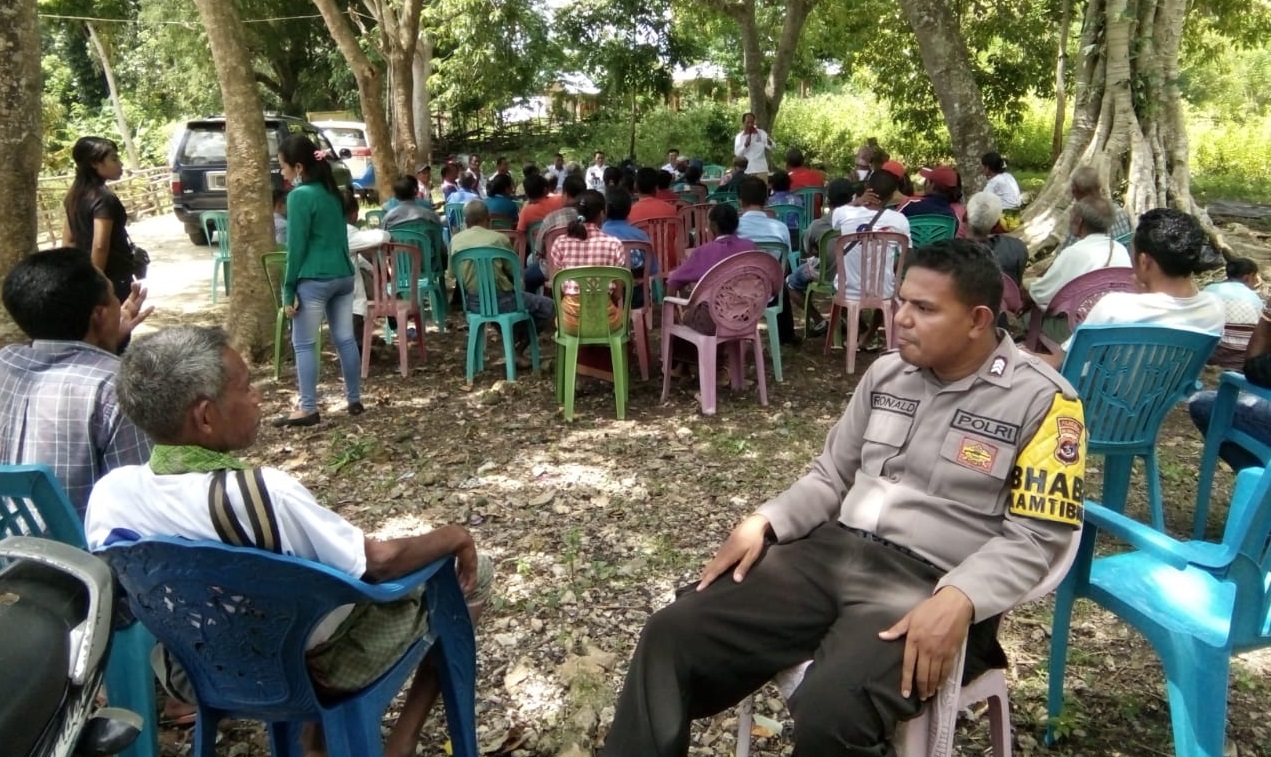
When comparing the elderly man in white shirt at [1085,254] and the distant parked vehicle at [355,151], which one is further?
the distant parked vehicle at [355,151]

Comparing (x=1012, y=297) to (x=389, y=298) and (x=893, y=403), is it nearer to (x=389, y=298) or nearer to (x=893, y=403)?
(x=893, y=403)

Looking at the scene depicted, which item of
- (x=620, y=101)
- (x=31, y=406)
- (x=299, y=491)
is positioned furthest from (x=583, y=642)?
(x=620, y=101)

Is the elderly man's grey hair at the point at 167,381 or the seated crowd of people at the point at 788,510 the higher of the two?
the elderly man's grey hair at the point at 167,381

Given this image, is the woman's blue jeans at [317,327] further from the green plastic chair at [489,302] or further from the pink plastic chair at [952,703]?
the pink plastic chair at [952,703]

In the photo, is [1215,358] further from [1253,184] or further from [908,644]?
[1253,184]

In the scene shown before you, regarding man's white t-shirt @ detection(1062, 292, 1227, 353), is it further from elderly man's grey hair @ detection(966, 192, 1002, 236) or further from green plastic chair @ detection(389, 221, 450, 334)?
green plastic chair @ detection(389, 221, 450, 334)

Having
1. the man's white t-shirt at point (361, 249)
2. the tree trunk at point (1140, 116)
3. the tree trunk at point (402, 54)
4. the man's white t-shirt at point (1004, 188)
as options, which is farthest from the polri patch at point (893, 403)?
the tree trunk at point (402, 54)

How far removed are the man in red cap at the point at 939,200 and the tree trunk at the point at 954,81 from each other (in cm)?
232

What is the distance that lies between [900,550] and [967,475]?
0.23m

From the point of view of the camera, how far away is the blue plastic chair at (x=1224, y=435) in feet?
10.8

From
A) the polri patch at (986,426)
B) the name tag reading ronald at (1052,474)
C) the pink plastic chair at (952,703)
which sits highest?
the polri patch at (986,426)

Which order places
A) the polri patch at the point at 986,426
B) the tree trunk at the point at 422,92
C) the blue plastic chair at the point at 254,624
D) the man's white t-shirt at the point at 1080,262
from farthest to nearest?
the tree trunk at the point at 422,92
the man's white t-shirt at the point at 1080,262
the polri patch at the point at 986,426
the blue plastic chair at the point at 254,624

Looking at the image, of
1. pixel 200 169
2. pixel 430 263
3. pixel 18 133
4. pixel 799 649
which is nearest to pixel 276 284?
pixel 430 263

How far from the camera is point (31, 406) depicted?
2.42 meters
